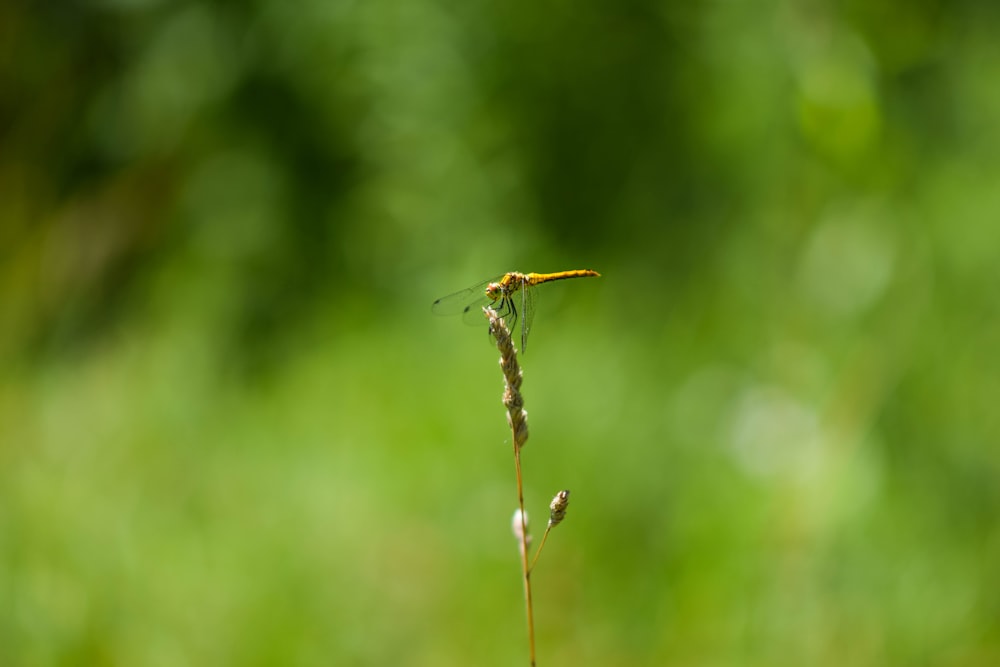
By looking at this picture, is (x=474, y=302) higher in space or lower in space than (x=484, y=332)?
lower

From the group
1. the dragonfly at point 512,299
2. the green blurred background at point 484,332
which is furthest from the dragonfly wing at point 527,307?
the green blurred background at point 484,332

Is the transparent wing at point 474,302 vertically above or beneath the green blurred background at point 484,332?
beneath

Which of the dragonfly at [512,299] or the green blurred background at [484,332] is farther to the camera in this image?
the green blurred background at [484,332]

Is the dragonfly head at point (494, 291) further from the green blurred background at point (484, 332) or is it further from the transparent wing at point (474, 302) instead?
the green blurred background at point (484, 332)

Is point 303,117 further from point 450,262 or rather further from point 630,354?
point 630,354

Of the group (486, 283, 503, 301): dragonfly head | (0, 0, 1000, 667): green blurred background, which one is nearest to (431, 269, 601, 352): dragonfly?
(486, 283, 503, 301): dragonfly head

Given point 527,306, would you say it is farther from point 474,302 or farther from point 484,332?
point 484,332

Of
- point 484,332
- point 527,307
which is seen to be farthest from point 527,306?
point 484,332

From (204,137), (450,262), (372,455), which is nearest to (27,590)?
(372,455)
